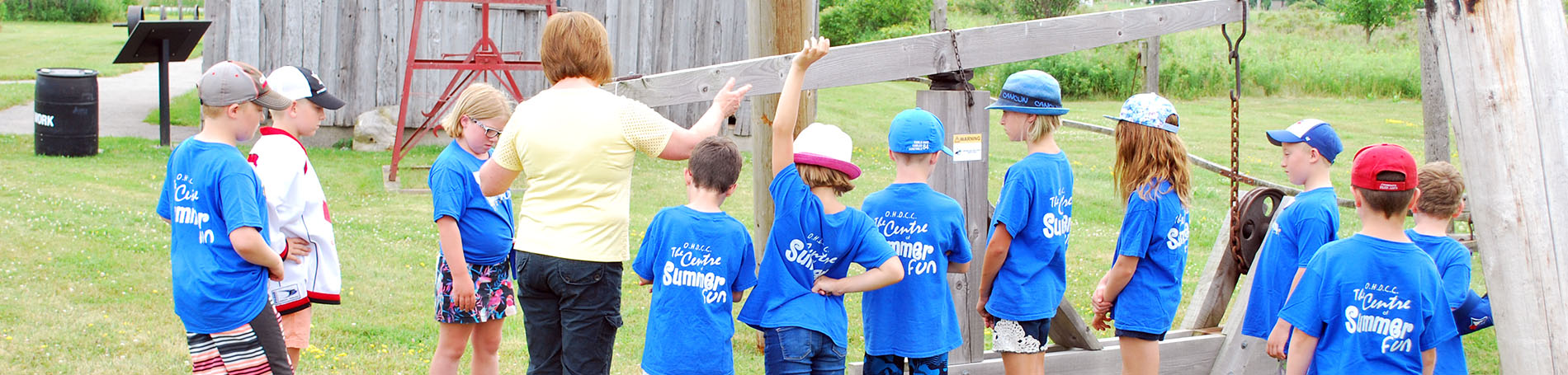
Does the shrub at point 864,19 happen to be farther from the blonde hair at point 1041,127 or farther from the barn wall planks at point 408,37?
the blonde hair at point 1041,127

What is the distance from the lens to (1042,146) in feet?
13.8

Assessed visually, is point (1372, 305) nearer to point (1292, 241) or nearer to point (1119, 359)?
point (1292, 241)

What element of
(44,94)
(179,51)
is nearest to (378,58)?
(179,51)

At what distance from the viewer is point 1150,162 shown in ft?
13.8

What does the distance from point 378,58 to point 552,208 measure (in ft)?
35.6

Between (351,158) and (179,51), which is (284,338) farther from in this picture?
(179,51)

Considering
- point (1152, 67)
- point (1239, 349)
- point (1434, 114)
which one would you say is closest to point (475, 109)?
point (1239, 349)

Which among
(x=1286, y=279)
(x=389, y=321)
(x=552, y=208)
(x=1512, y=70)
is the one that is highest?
(x=1512, y=70)

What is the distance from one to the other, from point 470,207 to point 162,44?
10661 mm

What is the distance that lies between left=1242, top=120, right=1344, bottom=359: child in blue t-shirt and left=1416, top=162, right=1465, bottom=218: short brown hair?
0.93 feet

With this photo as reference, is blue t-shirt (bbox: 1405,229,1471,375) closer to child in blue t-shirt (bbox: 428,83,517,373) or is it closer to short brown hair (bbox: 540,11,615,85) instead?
short brown hair (bbox: 540,11,615,85)

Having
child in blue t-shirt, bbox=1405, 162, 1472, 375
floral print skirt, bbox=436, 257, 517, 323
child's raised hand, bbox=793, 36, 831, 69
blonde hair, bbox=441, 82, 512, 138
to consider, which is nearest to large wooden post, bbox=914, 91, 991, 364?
child's raised hand, bbox=793, 36, 831, 69

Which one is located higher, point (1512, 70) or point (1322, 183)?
point (1512, 70)

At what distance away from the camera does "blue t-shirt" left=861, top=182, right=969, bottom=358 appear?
3.89 m
